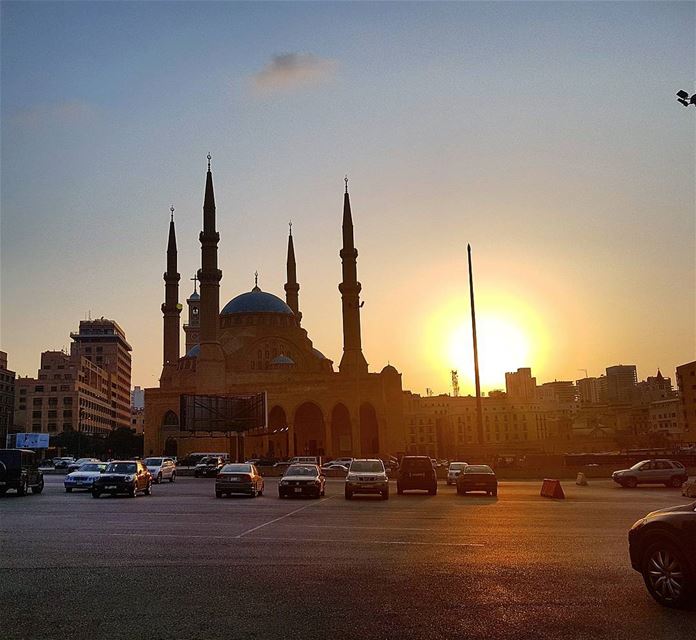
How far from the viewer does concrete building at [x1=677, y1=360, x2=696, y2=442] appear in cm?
9456

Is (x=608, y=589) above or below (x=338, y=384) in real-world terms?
below

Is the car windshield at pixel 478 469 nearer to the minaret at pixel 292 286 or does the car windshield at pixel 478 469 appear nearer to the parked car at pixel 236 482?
the parked car at pixel 236 482

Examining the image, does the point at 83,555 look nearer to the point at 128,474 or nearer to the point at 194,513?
the point at 194,513

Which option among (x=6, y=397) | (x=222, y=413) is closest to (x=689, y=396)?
(x=222, y=413)

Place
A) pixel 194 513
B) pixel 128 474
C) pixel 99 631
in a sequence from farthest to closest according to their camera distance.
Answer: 1. pixel 128 474
2. pixel 194 513
3. pixel 99 631

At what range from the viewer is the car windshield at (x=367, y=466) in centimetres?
2450

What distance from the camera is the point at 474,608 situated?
7.07 m

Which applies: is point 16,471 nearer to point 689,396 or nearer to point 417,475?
point 417,475

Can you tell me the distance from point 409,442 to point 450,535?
123m

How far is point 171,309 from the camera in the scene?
84.9 metres

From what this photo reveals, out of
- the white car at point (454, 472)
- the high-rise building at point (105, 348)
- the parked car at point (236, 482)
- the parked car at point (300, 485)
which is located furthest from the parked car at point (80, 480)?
the high-rise building at point (105, 348)

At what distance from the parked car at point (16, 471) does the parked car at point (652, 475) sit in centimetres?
2473

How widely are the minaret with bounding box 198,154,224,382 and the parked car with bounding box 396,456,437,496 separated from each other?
150ft

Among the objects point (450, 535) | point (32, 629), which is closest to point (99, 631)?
point (32, 629)
